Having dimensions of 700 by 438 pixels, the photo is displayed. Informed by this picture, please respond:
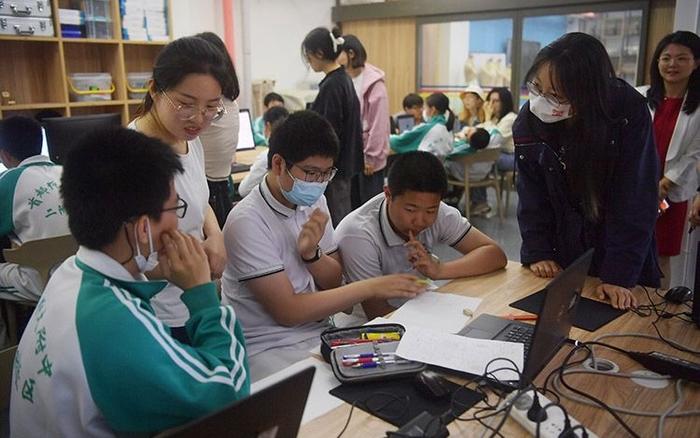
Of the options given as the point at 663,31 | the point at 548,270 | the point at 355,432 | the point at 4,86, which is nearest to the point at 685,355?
the point at 548,270

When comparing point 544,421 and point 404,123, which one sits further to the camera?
point 404,123

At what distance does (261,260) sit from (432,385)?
658 millimetres

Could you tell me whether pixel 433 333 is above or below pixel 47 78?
below

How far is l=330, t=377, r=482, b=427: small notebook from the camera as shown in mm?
1150

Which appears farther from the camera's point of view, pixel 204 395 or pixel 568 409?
pixel 568 409

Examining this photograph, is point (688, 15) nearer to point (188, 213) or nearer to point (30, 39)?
point (188, 213)

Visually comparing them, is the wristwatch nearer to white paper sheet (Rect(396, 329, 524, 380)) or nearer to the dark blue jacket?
white paper sheet (Rect(396, 329, 524, 380))

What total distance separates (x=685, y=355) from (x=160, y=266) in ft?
4.15

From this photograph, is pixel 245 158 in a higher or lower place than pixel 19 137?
lower

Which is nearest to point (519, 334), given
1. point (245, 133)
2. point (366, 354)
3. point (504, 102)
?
point (366, 354)

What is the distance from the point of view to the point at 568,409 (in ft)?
3.82

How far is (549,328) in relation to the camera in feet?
3.80

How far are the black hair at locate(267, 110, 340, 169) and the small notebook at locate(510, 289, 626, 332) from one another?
2.47 feet

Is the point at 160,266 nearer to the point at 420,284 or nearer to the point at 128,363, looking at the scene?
the point at 128,363
